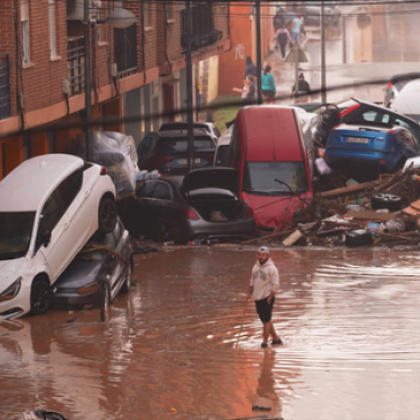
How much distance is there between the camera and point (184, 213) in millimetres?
21031

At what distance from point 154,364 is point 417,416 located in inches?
140

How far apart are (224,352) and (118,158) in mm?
12729

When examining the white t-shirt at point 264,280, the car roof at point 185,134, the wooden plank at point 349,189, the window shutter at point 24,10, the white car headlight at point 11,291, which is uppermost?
the window shutter at point 24,10

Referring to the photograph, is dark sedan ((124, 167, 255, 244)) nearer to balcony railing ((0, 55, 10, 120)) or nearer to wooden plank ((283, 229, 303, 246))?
wooden plank ((283, 229, 303, 246))

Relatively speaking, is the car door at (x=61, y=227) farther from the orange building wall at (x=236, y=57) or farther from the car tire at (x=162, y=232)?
the orange building wall at (x=236, y=57)

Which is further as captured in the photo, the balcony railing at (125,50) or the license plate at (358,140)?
the balcony railing at (125,50)

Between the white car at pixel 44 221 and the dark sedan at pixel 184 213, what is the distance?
378 centimetres

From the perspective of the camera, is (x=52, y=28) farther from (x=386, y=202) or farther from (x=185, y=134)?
(x=386, y=202)

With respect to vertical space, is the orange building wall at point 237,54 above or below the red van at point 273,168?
above

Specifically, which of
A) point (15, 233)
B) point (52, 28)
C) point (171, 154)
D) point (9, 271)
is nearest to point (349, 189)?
point (171, 154)

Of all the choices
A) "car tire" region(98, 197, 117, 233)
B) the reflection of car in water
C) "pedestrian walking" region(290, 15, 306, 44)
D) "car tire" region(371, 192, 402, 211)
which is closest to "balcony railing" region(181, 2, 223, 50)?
"pedestrian walking" region(290, 15, 306, 44)

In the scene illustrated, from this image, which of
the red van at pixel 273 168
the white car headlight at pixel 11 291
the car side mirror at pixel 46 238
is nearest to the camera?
the white car headlight at pixel 11 291

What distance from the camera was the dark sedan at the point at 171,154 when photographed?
28.5m

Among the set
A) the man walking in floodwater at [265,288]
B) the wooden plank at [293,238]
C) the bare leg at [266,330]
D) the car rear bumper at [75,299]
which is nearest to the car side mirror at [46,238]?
the car rear bumper at [75,299]
